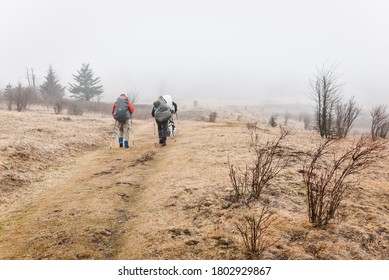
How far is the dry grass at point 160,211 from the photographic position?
4203 mm

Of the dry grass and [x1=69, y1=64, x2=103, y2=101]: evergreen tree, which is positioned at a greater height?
[x1=69, y1=64, x2=103, y2=101]: evergreen tree

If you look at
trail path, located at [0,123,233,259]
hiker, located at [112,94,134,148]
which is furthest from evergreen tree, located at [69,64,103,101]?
trail path, located at [0,123,233,259]

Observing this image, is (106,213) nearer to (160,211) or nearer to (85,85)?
(160,211)

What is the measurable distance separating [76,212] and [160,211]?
1.66 metres

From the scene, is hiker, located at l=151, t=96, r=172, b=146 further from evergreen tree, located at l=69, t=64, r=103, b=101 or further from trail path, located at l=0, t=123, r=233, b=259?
evergreen tree, located at l=69, t=64, r=103, b=101

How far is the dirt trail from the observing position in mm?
4337

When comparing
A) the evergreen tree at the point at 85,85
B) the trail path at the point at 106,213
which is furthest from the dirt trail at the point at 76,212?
the evergreen tree at the point at 85,85

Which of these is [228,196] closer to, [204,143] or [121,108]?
[204,143]

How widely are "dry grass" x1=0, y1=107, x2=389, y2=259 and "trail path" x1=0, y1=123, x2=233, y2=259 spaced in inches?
0.7

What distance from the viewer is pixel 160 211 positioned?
561 centimetres

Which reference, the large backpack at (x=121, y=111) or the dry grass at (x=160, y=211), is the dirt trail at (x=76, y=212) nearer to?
the dry grass at (x=160, y=211)

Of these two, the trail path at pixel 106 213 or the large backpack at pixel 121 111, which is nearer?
the trail path at pixel 106 213

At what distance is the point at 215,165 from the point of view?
855 cm
